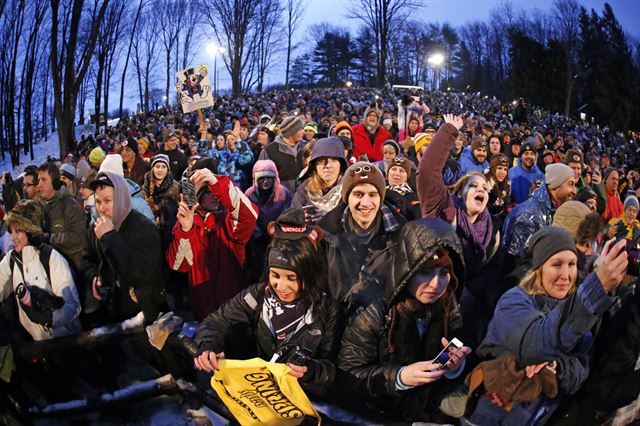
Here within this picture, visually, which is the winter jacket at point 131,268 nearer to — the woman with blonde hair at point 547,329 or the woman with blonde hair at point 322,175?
the woman with blonde hair at point 322,175

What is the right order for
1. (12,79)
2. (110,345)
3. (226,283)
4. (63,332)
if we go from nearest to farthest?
(110,345), (63,332), (226,283), (12,79)

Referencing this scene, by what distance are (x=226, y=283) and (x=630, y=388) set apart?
2.52 meters

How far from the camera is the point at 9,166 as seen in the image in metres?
27.2

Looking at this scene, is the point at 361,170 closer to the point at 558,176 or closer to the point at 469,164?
the point at 558,176

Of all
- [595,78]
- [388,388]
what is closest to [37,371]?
[388,388]

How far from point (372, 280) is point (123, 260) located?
1546mm

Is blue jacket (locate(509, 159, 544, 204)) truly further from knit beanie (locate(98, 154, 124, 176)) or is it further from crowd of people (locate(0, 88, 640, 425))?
knit beanie (locate(98, 154, 124, 176))

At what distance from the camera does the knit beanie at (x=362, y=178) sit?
3.15 meters

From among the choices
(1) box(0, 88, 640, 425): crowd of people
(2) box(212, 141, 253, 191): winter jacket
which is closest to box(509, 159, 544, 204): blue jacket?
(1) box(0, 88, 640, 425): crowd of people

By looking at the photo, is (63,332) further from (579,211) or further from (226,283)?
(579,211)

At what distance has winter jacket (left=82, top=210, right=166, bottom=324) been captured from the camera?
3.00m

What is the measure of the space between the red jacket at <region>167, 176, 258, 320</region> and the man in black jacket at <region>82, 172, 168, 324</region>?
0.19 meters

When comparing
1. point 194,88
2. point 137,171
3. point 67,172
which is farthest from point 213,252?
point 194,88

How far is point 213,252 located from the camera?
3.53m
